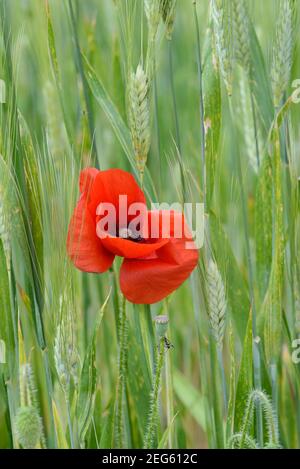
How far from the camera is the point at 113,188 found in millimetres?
814

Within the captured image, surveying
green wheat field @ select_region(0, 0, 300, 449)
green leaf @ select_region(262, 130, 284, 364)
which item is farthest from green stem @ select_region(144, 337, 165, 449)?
green leaf @ select_region(262, 130, 284, 364)

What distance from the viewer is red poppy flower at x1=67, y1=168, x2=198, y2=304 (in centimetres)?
77

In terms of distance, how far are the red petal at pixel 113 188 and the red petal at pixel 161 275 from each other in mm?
59

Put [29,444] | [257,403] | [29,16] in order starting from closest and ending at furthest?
[29,444]
[257,403]
[29,16]

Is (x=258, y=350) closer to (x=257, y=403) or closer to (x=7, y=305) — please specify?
(x=257, y=403)

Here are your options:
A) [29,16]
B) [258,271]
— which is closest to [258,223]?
[258,271]

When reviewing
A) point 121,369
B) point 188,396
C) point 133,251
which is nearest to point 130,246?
point 133,251

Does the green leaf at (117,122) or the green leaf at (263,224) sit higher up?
the green leaf at (117,122)

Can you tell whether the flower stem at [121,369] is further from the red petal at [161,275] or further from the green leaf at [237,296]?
the green leaf at [237,296]

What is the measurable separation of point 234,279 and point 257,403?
0.14m

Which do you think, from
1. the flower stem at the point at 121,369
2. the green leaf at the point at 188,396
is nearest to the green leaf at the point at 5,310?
the flower stem at the point at 121,369

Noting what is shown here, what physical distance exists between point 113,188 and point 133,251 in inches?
3.3

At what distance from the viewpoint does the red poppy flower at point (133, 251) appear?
0.77 metres

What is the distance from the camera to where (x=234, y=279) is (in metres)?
0.94
